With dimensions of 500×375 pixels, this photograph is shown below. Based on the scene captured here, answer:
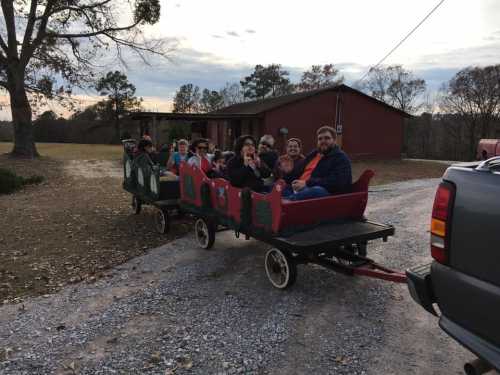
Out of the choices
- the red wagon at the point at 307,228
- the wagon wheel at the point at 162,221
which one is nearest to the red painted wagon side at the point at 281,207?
the red wagon at the point at 307,228

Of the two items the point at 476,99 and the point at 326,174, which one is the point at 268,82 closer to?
the point at 476,99

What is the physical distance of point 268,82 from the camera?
5112cm

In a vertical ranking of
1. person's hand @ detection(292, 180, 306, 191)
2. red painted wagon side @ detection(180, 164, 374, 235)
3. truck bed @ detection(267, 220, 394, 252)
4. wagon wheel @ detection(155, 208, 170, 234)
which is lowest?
wagon wheel @ detection(155, 208, 170, 234)

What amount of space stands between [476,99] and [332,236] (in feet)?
137

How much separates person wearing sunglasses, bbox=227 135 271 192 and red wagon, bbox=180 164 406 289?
0.17m

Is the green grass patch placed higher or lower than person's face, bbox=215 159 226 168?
lower

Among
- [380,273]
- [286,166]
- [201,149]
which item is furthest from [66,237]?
→ [380,273]

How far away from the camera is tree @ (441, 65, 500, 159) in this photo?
36188 millimetres

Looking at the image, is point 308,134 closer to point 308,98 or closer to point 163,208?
point 308,98

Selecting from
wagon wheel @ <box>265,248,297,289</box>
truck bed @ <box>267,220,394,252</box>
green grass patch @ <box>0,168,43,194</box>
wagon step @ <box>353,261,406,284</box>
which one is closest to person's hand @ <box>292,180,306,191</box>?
truck bed @ <box>267,220,394,252</box>

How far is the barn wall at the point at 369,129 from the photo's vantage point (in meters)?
23.8

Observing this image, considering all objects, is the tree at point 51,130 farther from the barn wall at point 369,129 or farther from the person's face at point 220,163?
the person's face at point 220,163

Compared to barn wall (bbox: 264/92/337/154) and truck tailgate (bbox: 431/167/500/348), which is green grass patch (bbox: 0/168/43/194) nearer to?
truck tailgate (bbox: 431/167/500/348)

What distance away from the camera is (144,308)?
3.95 m
